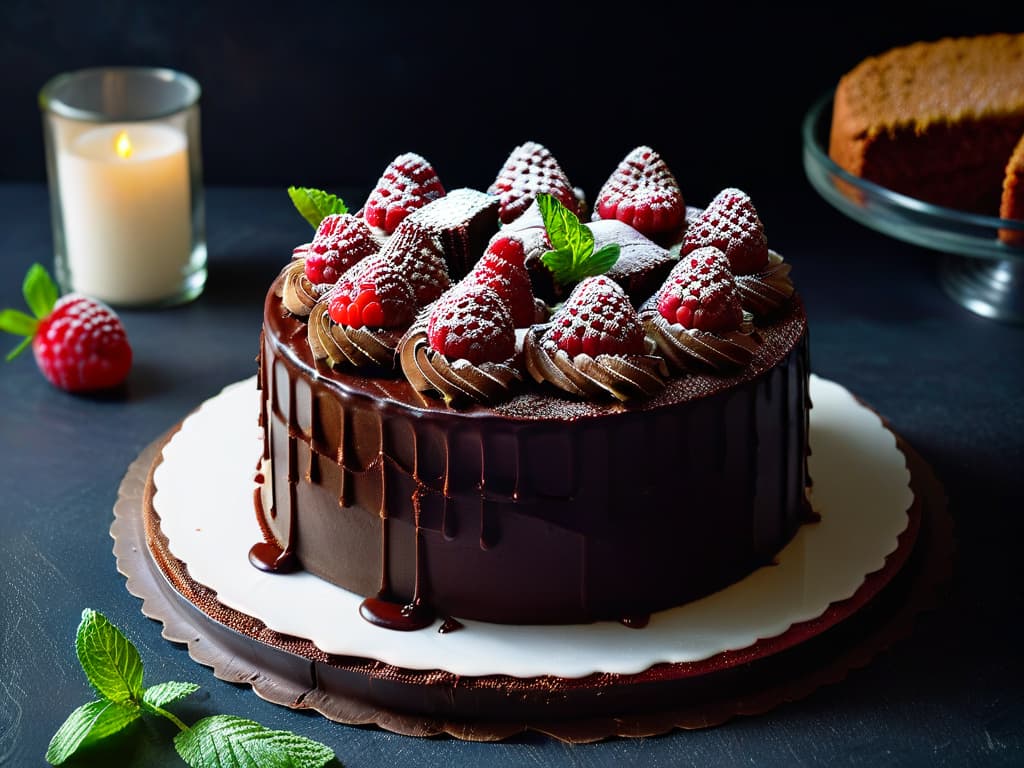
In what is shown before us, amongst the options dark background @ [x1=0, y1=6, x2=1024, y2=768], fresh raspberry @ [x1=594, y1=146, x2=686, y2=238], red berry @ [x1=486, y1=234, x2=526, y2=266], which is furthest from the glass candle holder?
red berry @ [x1=486, y1=234, x2=526, y2=266]

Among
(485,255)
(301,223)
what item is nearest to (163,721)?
(485,255)

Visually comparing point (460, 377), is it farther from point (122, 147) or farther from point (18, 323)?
point (122, 147)

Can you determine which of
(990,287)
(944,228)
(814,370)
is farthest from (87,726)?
(990,287)

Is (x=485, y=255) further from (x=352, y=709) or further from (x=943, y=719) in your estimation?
(x=943, y=719)

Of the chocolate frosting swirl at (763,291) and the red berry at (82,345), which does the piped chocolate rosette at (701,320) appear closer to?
the chocolate frosting swirl at (763,291)

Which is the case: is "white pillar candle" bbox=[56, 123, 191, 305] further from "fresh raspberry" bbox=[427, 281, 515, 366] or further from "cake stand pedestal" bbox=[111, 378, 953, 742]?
"fresh raspberry" bbox=[427, 281, 515, 366]

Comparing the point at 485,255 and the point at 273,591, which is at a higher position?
the point at 485,255
